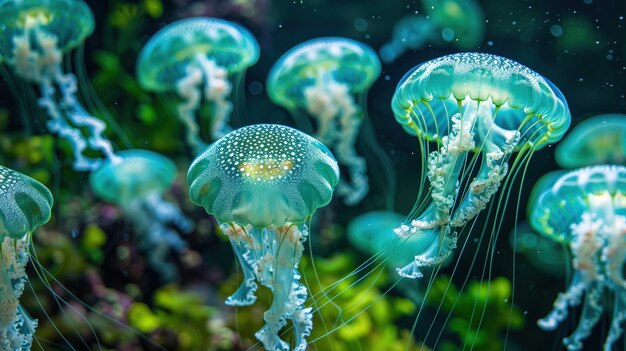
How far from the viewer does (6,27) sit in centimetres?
452

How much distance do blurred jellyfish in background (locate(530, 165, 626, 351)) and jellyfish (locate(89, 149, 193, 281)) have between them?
2902mm

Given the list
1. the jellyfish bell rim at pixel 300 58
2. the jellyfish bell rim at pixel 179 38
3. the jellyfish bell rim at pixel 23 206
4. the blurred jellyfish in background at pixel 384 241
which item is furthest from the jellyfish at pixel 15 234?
the blurred jellyfish in background at pixel 384 241

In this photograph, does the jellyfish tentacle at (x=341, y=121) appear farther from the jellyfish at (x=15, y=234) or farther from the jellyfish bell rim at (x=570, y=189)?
the jellyfish at (x=15, y=234)

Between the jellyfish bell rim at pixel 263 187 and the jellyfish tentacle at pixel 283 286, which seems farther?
the jellyfish tentacle at pixel 283 286

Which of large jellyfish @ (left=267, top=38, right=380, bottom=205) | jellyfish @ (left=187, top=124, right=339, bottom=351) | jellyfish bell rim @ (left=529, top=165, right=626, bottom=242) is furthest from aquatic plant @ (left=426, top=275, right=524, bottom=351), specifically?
jellyfish @ (left=187, top=124, right=339, bottom=351)

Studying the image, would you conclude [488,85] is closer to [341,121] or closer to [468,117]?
[468,117]

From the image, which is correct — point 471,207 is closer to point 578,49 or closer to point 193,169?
point 193,169

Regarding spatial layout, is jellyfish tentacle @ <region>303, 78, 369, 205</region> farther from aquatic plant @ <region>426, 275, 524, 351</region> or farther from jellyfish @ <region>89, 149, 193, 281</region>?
jellyfish @ <region>89, 149, 193, 281</region>

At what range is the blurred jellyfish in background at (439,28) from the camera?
500 centimetres

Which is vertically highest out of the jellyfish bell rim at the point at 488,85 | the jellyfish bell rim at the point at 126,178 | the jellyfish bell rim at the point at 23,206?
the jellyfish bell rim at the point at 488,85

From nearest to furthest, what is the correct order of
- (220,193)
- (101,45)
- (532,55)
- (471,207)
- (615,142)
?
(220,193), (471,207), (615,142), (532,55), (101,45)

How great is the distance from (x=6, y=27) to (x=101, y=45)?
A: 1126 millimetres

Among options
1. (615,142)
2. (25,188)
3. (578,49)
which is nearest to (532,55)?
(578,49)

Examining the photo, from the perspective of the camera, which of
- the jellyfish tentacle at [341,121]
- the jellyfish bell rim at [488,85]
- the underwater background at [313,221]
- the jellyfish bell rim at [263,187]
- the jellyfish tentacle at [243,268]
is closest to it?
the jellyfish bell rim at [263,187]
